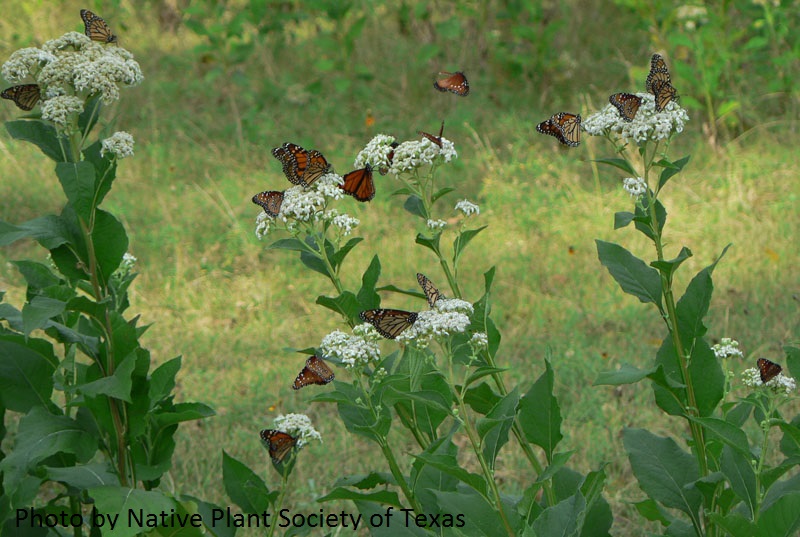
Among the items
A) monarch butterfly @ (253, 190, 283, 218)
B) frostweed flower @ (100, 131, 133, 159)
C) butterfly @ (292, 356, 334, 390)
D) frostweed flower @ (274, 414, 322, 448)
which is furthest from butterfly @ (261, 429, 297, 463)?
frostweed flower @ (100, 131, 133, 159)

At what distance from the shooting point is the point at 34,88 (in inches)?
76.5

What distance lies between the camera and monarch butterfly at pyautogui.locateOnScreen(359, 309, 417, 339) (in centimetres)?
165

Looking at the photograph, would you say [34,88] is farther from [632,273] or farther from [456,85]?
[632,273]

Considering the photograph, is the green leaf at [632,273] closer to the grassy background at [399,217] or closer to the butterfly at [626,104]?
the butterfly at [626,104]

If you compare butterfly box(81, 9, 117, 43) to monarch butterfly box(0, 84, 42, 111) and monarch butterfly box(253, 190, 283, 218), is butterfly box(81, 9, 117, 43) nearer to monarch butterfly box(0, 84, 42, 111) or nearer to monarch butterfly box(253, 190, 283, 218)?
monarch butterfly box(0, 84, 42, 111)

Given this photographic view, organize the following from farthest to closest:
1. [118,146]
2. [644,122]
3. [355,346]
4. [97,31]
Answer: [97,31]
[118,146]
[644,122]
[355,346]

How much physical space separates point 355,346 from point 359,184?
0.39m

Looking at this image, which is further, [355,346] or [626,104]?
[626,104]

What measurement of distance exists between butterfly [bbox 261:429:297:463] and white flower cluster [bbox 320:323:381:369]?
34 centimetres

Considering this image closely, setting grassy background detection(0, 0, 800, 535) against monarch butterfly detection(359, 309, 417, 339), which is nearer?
monarch butterfly detection(359, 309, 417, 339)

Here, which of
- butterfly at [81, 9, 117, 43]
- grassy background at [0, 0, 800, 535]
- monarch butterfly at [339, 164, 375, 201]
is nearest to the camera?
monarch butterfly at [339, 164, 375, 201]

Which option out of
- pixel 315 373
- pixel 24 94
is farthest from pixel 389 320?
pixel 24 94

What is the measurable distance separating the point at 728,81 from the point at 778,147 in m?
0.52

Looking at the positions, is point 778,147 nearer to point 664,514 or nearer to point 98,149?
point 664,514
